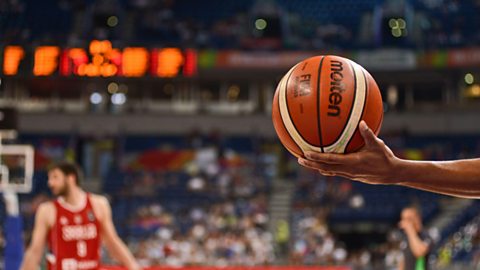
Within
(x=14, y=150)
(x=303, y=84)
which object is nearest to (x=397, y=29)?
(x=14, y=150)

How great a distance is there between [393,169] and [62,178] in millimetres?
4000

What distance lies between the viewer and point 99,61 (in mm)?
20062

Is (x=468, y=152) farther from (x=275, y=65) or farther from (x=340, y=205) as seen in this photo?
(x=275, y=65)

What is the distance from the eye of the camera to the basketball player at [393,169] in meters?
2.41

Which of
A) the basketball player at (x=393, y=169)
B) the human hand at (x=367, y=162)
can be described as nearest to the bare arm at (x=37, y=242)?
the basketball player at (x=393, y=169)

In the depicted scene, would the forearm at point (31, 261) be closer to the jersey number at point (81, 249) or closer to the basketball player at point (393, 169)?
the jersey number at point (81, 249)

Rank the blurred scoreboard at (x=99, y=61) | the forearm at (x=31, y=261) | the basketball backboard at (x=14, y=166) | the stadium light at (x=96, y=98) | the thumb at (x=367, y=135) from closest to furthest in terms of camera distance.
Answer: the thumb at (x=367, y=135)
the forearm at (x=31, y=261)
the basketball backboard at (x=14, y=166)
the blurred scoreboard at (x=99, y=61)
the stadium light at (x=96, y=98)

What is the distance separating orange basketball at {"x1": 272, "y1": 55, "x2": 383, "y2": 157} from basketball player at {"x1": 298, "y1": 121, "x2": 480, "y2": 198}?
0.07 meters

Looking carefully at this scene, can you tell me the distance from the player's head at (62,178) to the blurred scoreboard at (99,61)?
13.9 m

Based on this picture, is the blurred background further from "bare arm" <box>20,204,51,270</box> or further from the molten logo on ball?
the molten logo on ball

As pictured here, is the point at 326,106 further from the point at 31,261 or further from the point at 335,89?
the point at 31,261

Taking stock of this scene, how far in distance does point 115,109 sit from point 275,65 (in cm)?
624

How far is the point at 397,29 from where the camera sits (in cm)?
2455

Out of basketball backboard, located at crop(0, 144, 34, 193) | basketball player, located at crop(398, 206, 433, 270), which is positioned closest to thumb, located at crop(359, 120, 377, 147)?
basketball player, located at crop(398, 206, 433, 270)
